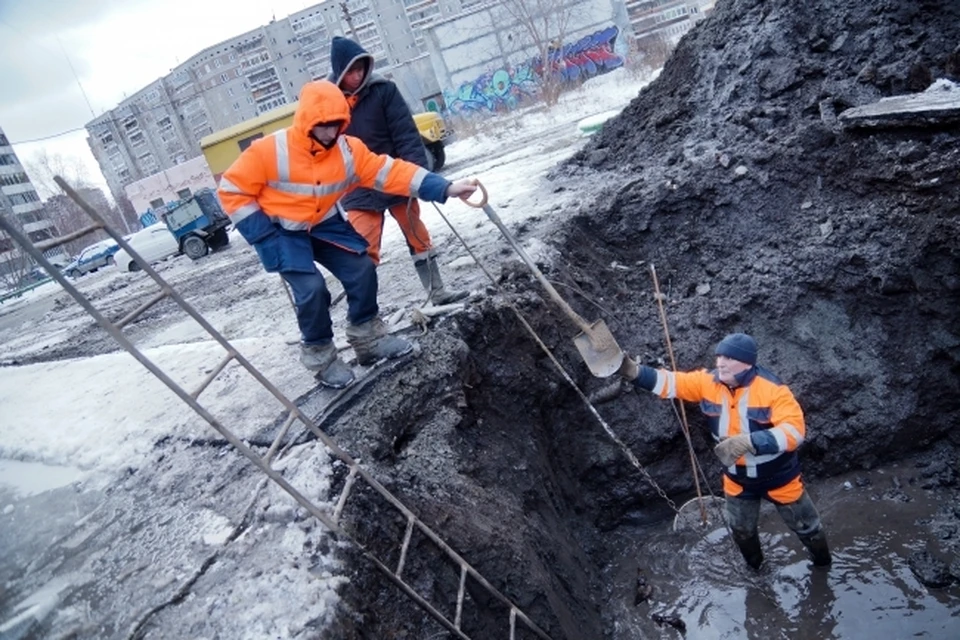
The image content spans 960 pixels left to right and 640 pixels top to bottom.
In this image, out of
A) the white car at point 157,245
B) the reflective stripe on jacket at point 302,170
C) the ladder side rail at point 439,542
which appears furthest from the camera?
the white car at point 157,245

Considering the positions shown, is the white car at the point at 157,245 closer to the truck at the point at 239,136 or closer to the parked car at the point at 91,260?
the truck at the point at 239,136

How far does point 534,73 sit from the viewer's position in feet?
95.3

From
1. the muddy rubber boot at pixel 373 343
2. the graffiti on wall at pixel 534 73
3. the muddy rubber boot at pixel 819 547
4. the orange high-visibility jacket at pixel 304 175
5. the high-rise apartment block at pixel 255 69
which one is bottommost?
the muddy rubber boot at pixel 819 547

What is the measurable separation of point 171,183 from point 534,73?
21832 millimetres

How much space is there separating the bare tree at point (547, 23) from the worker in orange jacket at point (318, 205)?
22.5 meters

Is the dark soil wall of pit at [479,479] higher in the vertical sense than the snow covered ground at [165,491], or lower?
lower

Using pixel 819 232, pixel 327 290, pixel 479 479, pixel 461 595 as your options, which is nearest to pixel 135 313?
pixel 327 290

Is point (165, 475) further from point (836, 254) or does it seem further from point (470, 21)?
point (470, 21)

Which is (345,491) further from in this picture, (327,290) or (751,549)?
(751,549)

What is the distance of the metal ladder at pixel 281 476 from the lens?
2141mm

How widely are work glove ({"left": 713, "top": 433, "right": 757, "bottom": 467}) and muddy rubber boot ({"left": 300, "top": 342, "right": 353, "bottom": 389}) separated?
2.12 metres

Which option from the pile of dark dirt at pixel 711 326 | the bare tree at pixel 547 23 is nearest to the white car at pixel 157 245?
the bare tree at pixel 547 23

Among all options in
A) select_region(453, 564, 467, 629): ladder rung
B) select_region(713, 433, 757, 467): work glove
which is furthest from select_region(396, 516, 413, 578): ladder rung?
select_region(713, 433, 757, 467): work glove

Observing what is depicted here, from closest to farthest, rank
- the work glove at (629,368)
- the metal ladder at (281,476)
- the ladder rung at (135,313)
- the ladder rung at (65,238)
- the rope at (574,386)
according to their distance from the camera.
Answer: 1. the ladder rung at (65,238)
2. the metal ladder at (281,476)
3. the ladder rung at (135,313)
4. the work glove at (629,368)
5. the rope at (574,386)
